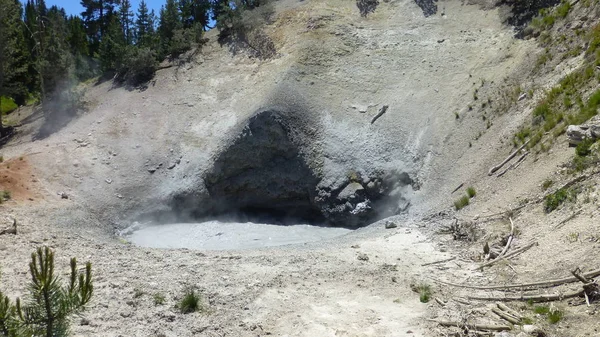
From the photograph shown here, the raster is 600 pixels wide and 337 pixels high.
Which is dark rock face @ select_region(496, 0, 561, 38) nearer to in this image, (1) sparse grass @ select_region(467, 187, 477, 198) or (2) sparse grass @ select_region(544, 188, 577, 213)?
(1) sparse grass @ select_region(467, 187, 477, 198)

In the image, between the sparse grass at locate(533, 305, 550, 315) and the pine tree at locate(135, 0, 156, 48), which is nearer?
the sparse grass at locate(533, 305, 550, 315)

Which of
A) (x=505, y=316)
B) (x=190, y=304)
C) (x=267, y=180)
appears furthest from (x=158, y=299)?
(x=267, y=180)

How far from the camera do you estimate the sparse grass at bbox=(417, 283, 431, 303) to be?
1159 centimetres

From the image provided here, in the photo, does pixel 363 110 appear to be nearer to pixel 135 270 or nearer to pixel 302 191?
pixel 302 191

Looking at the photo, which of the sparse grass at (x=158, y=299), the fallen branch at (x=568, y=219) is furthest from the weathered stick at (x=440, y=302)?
the sparse grass at (x=158, y=299)

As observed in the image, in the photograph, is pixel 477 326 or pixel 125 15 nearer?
pixel 477 326

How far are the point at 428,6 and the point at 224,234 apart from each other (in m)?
17.6

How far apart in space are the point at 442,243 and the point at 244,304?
264 inches

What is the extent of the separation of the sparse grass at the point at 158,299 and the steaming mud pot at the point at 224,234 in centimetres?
781

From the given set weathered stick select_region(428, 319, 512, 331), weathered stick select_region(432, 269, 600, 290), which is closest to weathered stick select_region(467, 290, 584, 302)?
weathered stick select_region(432, 269, 600, 290)

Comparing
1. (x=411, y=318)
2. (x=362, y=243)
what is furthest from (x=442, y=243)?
(x=411, y=318)

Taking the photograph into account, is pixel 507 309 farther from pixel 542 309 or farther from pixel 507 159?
pixel 507 159

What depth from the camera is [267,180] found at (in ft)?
79.6

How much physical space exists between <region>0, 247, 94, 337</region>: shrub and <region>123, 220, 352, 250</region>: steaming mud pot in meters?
14.2
